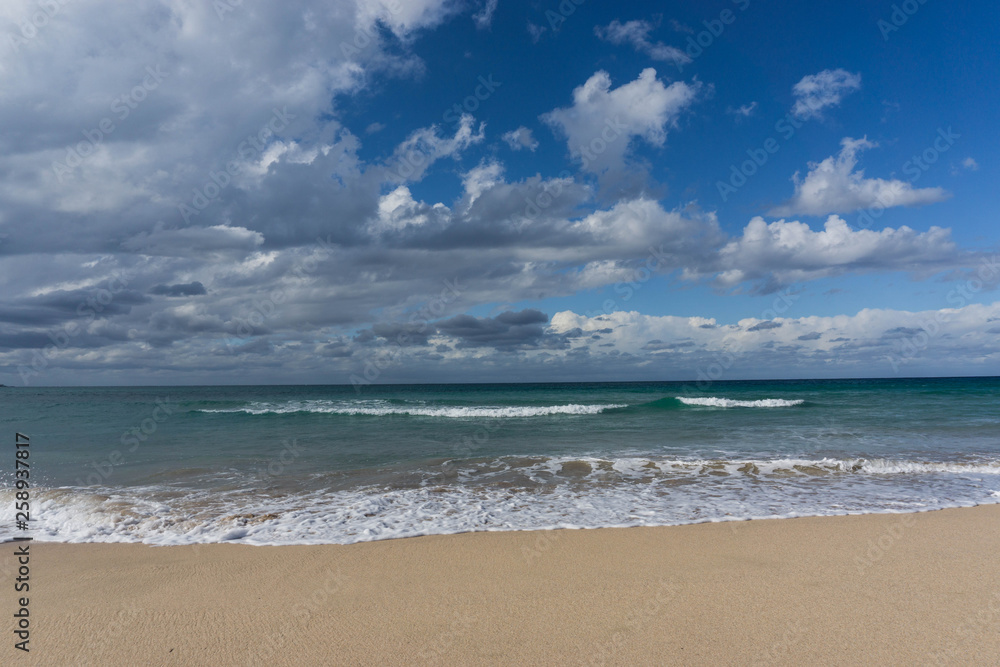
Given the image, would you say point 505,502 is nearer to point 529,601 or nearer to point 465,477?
point 465,477

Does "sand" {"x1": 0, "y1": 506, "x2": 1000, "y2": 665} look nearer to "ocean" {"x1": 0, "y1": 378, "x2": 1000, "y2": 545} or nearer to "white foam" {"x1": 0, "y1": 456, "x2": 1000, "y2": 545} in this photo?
"white foam" {"x1": 0, "y1": 456, "x2": 1000, "y2": 545}

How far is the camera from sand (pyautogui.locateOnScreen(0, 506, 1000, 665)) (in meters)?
3.63

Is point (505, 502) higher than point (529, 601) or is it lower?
lower

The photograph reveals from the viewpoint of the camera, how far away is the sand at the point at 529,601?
3.63m

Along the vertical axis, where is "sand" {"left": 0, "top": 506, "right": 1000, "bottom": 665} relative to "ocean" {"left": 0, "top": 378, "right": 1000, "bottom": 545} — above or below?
above

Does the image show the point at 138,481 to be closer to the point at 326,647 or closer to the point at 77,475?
the point at 77,475

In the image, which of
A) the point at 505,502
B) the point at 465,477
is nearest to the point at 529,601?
the point at 505,502

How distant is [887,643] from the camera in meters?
3.67

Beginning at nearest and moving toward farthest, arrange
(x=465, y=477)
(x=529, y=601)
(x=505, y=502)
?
(x=529, y=601), (x=505, y=502), (x=465, y=477)

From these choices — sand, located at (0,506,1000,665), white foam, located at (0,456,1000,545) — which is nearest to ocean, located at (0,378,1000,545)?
white foam, located at (0,456,1000,545)

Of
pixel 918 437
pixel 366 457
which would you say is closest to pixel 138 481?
pixel 366 457

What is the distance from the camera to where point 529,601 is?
4355 millimetres

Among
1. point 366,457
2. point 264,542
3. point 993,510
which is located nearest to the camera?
point 264,542

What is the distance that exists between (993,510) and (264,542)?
10520 mm
